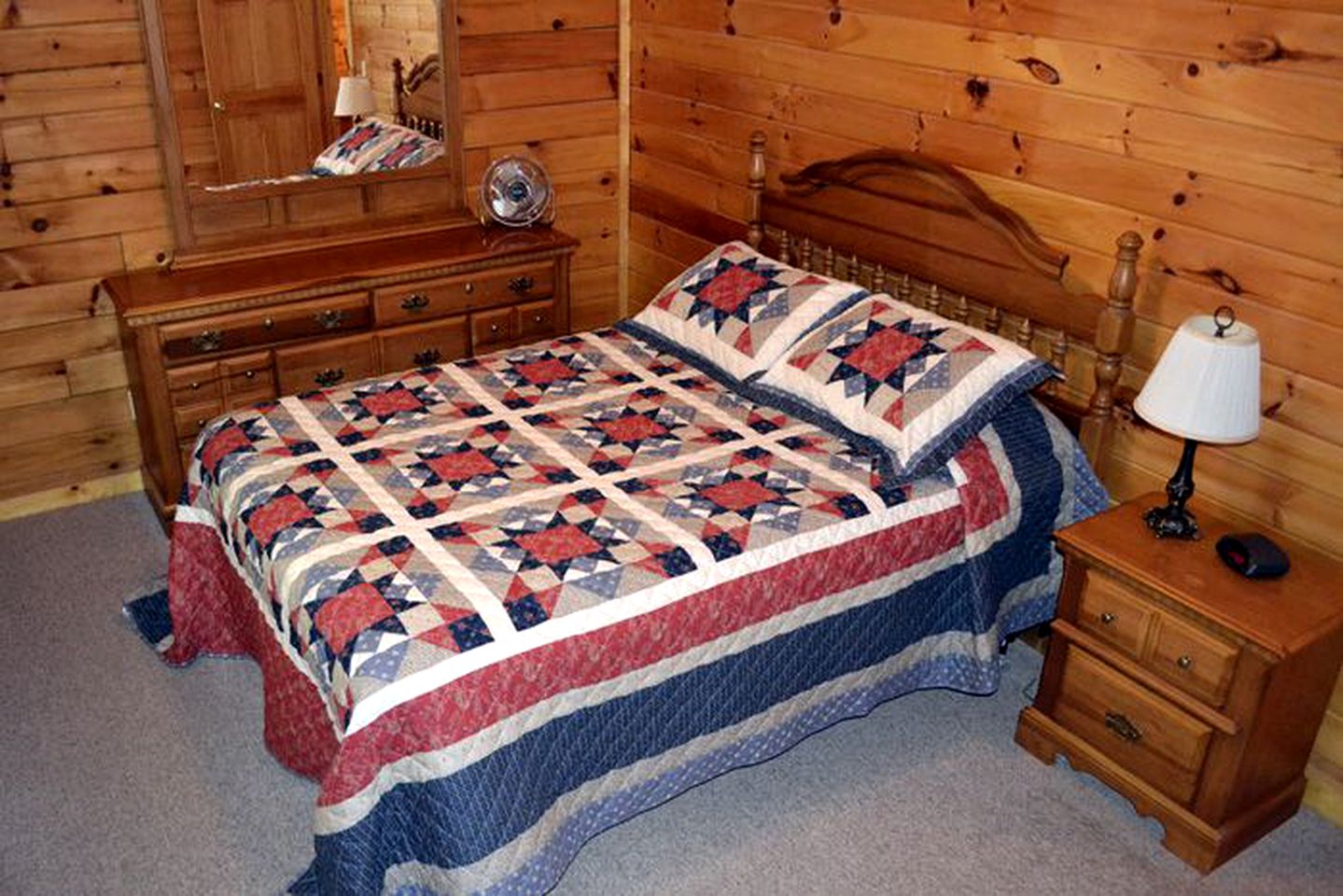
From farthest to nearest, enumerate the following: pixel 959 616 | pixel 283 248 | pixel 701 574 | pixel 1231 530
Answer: pixel 283 248, pixel 959 616, pixel 1231 530, pixel 701 574

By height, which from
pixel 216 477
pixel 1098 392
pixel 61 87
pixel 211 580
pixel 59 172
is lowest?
pixel 211 580

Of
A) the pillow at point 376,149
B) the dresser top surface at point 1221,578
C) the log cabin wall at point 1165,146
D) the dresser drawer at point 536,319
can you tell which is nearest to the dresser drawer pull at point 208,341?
the pillow at point 376,149

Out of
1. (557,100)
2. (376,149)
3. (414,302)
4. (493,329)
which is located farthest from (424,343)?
(557,100)

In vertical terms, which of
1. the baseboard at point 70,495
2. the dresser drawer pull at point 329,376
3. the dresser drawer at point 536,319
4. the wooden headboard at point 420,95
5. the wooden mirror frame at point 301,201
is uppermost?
the wooden headboard at point 420,95

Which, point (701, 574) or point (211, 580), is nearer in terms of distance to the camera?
point (701, 574)

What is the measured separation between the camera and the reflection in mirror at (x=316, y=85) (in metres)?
3.54

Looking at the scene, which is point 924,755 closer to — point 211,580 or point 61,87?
point 211,580

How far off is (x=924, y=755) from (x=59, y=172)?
2905 mm

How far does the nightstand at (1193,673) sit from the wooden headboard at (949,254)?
42 cm

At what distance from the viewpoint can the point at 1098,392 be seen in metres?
2.90

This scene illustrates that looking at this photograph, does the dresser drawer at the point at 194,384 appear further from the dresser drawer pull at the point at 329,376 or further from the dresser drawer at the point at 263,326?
the dresser drawer pull at the point at 329,376

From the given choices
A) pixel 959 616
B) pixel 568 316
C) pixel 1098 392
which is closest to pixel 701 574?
pixel 959 616

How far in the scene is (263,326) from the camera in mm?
3535

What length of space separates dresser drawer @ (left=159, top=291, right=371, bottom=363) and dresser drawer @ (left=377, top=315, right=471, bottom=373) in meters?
0.11
